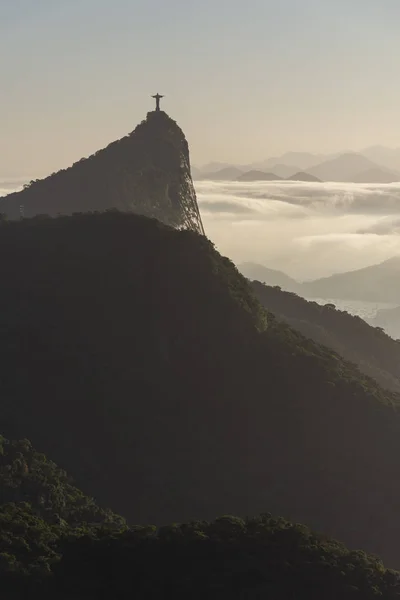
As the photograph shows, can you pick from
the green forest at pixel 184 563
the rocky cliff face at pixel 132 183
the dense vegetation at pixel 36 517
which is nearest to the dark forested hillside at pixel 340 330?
the rocky cliff face at pixel 132 183

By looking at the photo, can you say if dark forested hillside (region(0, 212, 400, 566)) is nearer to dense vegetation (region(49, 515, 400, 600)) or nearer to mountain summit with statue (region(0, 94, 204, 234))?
dense vegetation (region(49, 515, 400, 600))

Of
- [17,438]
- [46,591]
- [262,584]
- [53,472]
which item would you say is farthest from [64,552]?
[17,438]

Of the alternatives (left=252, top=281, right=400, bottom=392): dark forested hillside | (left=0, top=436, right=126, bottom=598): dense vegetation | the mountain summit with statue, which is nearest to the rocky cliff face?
the mountain summit with statue

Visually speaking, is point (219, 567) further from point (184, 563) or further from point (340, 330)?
point (340, 330)

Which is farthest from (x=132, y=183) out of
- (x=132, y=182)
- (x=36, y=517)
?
(x=36, y=517)

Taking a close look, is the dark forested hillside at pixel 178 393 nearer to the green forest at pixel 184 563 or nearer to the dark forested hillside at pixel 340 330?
the green forest at pixel 184 563
